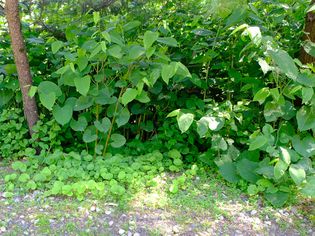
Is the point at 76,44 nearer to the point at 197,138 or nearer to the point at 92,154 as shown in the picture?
the point at 92,154

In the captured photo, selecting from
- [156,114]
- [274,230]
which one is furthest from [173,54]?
[274,230]

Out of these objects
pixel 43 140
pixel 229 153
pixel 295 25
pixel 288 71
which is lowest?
pixel 229 153

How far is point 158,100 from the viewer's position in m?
2.81

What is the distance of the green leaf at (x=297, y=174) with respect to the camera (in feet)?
6.68

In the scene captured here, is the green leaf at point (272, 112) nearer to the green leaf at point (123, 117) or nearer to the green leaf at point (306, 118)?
the green leaf at point (306, 118)

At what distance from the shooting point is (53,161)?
2.41 m

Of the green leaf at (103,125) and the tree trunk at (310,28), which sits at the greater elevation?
the tree trunk at (310,28)

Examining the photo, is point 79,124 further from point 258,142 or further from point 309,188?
point 309,188

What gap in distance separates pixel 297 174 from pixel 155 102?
119 cm

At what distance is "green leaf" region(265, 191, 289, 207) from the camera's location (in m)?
2.17

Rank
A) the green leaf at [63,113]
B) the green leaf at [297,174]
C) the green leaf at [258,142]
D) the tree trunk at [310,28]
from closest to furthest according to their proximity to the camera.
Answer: the green leaf at [297,174]
the green leaf at [258,142]
the green leaf at [63,113]
the tree trunk at [310,28]

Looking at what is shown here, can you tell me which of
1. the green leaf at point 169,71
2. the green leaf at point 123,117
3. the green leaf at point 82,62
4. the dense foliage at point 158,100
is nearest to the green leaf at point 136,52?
the dense foliage at point 158,100

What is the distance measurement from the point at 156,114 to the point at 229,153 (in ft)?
2.48

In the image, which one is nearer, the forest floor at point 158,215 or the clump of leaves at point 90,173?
the forest floor at point 158,215
